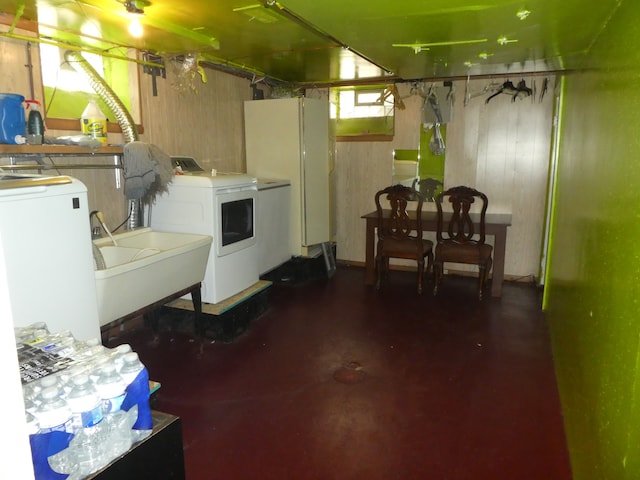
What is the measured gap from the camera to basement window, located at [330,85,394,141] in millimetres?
5301

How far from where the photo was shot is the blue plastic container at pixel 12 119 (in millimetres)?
2346

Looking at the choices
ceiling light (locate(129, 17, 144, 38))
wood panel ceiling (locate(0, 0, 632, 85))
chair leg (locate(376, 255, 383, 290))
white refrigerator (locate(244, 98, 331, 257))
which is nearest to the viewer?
wood panel ceiling (locate(0, 0, 632, 85))

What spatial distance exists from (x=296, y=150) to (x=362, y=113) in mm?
1248

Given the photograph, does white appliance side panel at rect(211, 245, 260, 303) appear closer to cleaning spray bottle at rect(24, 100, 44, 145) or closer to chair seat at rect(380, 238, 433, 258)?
cleaning spray bottle at rect(24, 100, 44, 145)

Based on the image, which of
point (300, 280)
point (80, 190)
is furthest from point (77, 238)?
point (300, 280)

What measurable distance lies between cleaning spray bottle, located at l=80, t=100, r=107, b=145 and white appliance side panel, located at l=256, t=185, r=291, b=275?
4.72ft

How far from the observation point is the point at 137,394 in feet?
3.36

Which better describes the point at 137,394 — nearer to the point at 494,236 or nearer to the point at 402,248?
the point at 402,248

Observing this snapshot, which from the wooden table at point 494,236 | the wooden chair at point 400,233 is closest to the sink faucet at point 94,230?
the wooden chair at point 400,233

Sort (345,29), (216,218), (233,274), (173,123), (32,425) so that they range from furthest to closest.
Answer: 1. (173,123)
2. (233,274)
3. (216,218)
4. (345,29)
5. (32,425)

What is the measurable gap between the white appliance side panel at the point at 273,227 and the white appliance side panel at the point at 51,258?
79.0 inches

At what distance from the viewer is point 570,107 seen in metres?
3.28

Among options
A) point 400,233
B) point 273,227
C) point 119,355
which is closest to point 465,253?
point 400,233

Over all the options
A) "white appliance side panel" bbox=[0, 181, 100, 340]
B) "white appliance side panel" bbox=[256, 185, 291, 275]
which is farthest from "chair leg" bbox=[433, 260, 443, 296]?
"white appliance side panel" bbox=[0, 181, 100, 340]
